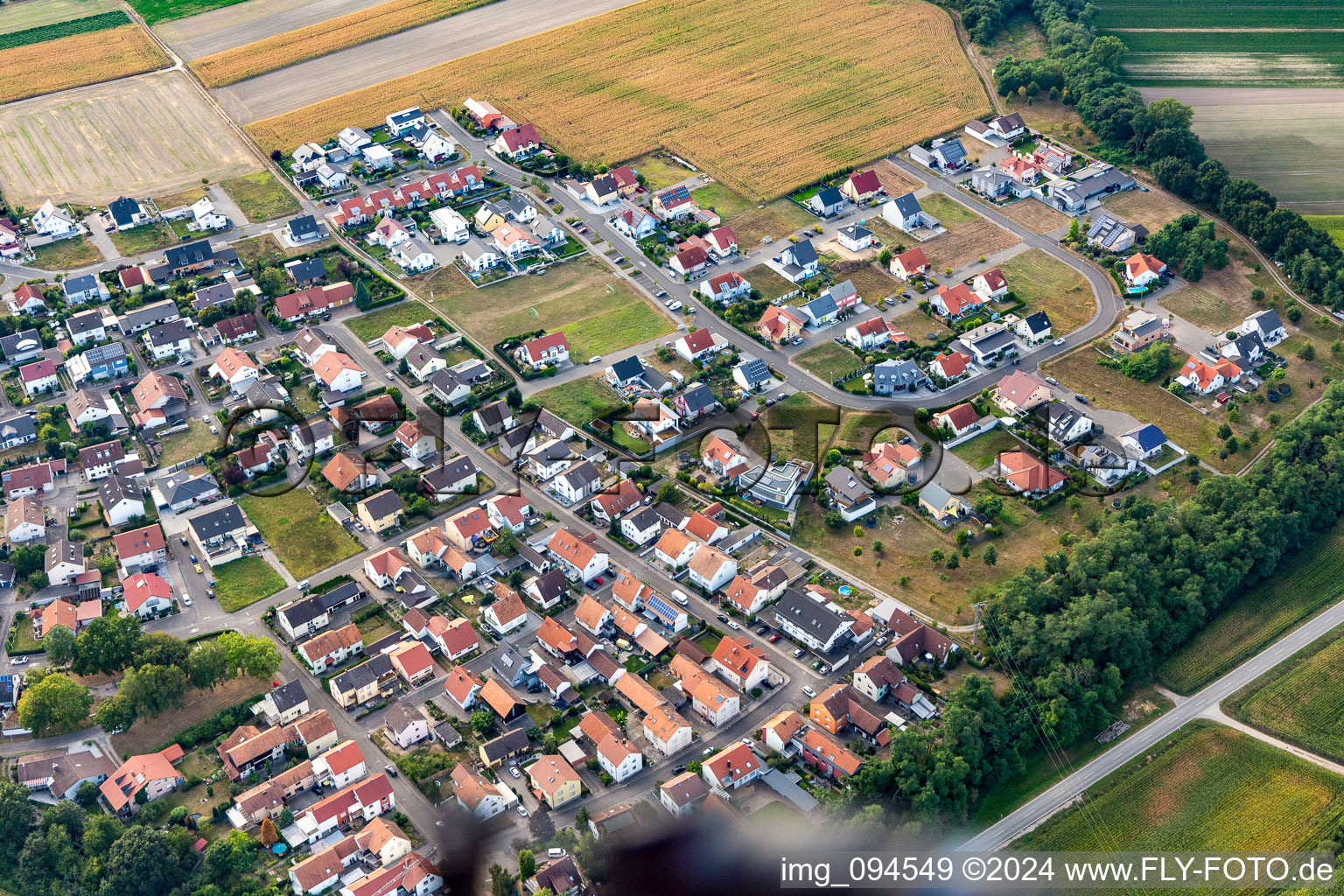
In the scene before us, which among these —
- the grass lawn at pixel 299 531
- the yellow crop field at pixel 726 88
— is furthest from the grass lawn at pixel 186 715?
the yellow crop field at pixel 726 88

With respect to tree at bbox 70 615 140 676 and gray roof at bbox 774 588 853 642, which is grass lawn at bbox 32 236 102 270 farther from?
gray roof at bbox 774 588 853 642

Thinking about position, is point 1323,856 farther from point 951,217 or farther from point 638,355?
point 951,217

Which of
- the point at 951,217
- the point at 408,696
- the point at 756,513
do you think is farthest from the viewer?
the point at 951,217

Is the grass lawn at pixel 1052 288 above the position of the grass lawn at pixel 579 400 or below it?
above

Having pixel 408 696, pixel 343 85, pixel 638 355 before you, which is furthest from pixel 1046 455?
pixel 343 85

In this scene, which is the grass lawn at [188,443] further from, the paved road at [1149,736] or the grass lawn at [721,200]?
the paved road at [1149,736]

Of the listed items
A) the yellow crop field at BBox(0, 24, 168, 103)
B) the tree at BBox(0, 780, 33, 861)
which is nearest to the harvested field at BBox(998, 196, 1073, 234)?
the tree at BBox(0, 780, 33, 861)
